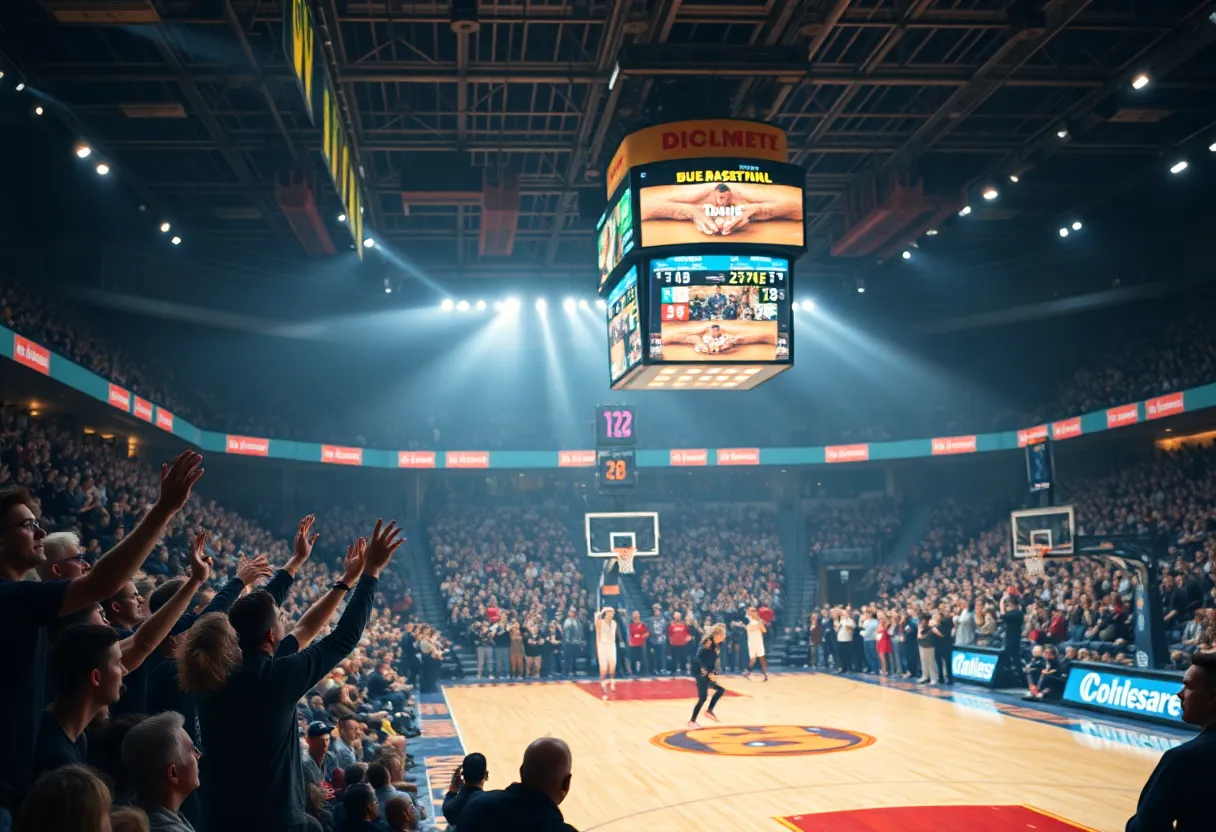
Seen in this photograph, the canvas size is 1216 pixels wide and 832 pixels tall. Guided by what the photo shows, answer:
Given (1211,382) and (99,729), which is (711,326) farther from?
(1211,382)

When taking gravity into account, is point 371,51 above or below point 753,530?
above

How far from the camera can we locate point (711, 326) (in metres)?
15.2

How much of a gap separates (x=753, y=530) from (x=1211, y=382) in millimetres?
16178

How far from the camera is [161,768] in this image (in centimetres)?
354

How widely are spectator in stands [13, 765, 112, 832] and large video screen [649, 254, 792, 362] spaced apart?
12634mm

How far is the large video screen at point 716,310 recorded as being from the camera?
49.9 ft

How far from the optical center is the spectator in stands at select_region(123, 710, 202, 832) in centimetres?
353

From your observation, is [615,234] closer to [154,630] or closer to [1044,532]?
[1044,532]

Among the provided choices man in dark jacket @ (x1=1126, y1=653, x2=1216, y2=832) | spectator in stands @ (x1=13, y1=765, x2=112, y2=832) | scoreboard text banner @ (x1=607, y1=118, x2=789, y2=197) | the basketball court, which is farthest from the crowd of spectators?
scoreboard text banner @ (x1=607, y1=118, x2=789, y2=197)

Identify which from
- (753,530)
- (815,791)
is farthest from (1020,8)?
(753,530)

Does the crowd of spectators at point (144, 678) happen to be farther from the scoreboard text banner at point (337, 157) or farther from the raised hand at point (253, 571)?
the scoreboard text banner at point (337, 157)

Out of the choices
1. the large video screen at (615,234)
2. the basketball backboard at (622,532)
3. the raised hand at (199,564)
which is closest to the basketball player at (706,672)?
the large video screen at (615,234)

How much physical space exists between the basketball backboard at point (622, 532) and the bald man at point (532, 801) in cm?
2220

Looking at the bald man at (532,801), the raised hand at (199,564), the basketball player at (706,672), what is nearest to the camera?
the bald man at (532,801)
